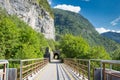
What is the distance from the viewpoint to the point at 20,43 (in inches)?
2206

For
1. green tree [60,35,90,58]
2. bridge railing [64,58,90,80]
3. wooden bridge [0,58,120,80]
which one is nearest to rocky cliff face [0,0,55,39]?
green tree [60,35,90,58]

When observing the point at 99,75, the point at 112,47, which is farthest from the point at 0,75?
the point at 112,47

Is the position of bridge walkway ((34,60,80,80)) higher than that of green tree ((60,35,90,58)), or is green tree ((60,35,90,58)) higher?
green tree ((60,35,90,58))

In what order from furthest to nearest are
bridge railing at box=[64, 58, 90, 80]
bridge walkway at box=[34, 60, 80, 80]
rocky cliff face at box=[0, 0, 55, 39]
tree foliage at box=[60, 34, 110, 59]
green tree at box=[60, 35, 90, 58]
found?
rocky cliff face at box=[0, 0, 55, 39] < tree foliage at box=[60, 34, 110, 59] < green tree at box=[60, 35, 90, 58] < bridge walkway at box=[34, 60, 80, 80] < bridge railing at box=[64, 58, 90, 80]

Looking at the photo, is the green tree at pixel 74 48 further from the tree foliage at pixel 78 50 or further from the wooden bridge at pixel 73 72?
the wooden bridge at pixel 73 72

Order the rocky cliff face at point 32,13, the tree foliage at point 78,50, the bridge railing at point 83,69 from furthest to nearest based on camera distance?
the rocky cliff face at point 32,13 < the tree foliage at point 78,50 < the bridge railing at point 83,69

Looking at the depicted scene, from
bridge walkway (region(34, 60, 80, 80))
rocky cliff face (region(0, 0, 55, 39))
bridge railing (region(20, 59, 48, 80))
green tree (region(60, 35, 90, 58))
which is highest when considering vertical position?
rocky cliff face (region(0, 0, 55, 39))

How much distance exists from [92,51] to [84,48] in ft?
11.5

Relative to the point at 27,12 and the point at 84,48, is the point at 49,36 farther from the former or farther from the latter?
the point at 84,48

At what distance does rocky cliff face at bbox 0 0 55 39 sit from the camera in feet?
294

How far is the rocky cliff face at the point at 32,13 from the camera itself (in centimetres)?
8949

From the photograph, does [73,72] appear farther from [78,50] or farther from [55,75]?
[78,50]

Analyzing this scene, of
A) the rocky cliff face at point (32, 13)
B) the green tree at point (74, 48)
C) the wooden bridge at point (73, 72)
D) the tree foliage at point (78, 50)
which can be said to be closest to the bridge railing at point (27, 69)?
the wooden bridge at point (73, 72)

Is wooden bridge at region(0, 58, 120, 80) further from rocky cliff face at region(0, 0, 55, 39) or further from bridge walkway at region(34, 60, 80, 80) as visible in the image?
rocky cliff face at region(0, 0, 55, 39)
